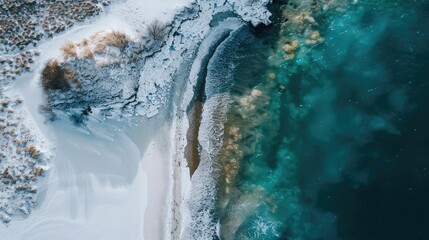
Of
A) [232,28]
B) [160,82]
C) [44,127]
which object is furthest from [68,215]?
[232,28]

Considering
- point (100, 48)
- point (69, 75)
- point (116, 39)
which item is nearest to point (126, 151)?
point (69, 75)

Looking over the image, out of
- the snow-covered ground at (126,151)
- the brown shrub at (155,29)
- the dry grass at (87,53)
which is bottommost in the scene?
the snow-covered ground at (126,151)

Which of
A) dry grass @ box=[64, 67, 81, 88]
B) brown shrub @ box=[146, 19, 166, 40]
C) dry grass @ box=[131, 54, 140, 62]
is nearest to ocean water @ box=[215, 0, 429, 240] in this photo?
brown shrub @ box=[146, 19, 166, 40]

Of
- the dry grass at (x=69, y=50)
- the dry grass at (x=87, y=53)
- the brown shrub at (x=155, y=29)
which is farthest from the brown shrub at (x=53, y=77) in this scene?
the brown shrub at (x=155, y=29)

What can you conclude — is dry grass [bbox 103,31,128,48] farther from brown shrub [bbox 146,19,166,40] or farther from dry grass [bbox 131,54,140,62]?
brown shrub [bbox 146,19,166,40]

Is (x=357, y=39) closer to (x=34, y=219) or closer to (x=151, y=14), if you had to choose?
(x=151, y=14)

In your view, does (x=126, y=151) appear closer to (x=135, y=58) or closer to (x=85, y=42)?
(x=135, y=58)

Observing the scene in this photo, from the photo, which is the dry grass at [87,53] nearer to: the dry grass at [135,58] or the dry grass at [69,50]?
the dry grass at [69,50]
